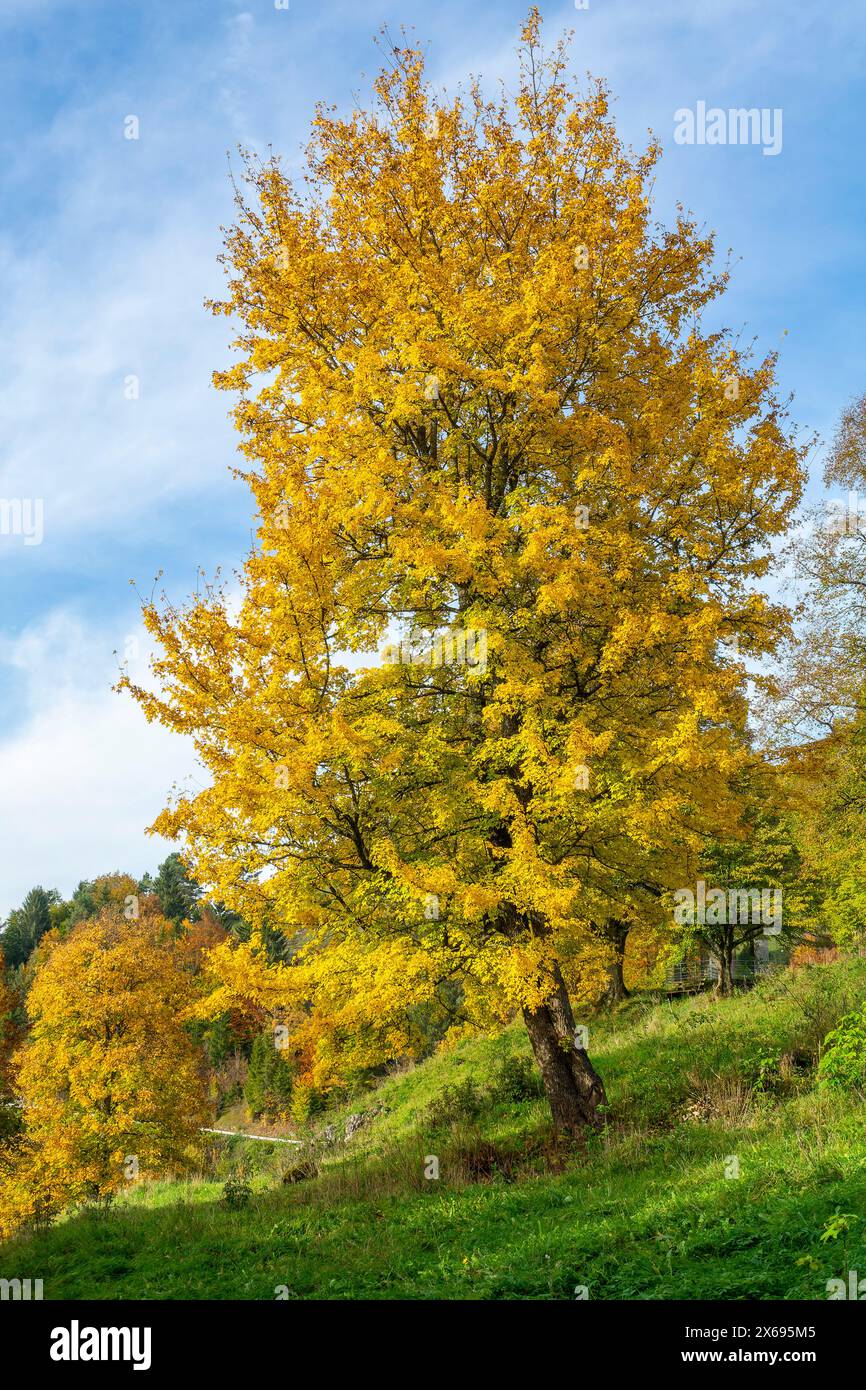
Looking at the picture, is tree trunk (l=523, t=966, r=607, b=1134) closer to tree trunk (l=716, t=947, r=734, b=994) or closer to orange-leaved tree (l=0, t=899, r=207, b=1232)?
tree trunk (l=716, t=947, r=734, b=994)

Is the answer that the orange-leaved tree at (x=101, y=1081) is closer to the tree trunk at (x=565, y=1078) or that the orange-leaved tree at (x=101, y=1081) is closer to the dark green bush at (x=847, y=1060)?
the tree trunk at (x=565, y=1078)

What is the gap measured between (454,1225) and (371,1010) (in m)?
2.25

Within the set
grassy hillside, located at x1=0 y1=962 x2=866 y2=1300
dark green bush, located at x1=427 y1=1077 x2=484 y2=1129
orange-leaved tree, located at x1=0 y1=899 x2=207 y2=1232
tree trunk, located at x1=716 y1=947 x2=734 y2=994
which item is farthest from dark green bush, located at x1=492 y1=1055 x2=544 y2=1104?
orange-leaved tree, located at x1=0 y1=899 x2=207 y2=1232

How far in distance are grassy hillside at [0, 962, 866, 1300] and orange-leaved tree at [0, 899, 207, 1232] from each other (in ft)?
24.9

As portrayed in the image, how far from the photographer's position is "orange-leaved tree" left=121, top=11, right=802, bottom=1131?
923cm

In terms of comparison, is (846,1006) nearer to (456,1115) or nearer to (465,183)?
(456,1115)

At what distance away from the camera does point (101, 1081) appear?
22.8 m

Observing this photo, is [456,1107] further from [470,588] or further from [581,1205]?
[470,588]

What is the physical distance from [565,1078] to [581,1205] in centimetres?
321

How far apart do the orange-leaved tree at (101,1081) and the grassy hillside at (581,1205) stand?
7595mm

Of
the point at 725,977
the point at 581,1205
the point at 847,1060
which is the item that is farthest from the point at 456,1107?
the point at 725,977

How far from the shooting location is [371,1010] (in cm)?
925

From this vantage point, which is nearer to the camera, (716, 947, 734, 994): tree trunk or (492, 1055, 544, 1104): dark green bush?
(492, 1055, 544, 1104): dark green bush

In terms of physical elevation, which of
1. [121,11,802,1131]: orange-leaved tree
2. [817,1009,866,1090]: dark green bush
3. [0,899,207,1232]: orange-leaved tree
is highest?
[121,11,802,1131]: orange-leaved tree
